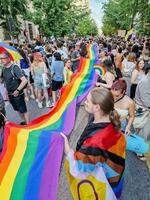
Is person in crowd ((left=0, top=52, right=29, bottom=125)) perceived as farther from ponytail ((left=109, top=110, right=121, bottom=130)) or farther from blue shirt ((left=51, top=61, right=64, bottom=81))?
ponytail ((left=109, top=110, right=121, bottom=130))

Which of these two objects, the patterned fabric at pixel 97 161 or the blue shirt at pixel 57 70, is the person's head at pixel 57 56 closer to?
the blue shirt at pixel 57 70

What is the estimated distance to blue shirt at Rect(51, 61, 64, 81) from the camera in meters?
8.88

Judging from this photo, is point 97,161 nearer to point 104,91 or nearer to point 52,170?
point 104,91

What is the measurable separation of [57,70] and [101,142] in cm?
655

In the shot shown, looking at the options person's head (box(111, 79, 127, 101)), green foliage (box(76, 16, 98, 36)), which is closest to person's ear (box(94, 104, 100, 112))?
person's head (box(111, 79, 127, 101))

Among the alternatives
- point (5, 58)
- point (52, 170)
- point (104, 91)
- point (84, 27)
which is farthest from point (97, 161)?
point (84, 27)

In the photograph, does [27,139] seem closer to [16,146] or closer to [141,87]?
[16,146]

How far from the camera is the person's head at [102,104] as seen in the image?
266 centimetres

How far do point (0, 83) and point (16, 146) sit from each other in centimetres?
329

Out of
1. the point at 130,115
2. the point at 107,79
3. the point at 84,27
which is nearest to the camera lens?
the point at 130,115

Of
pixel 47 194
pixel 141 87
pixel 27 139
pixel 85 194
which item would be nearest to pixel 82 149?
pixel 85 194

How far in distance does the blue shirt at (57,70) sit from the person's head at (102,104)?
20.5 feet

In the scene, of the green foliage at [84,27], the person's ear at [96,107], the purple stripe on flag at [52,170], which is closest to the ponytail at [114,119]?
the person's ear at [96,107]

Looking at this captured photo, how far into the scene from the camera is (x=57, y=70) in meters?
8.93
